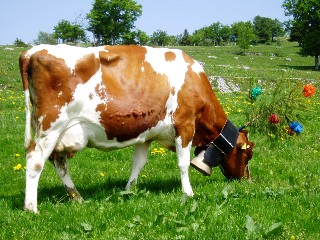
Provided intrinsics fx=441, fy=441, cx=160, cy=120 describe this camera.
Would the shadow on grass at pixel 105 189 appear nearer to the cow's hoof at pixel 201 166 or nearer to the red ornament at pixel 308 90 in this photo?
the cow's hoof at pixel 201 166

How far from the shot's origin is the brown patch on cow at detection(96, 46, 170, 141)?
248 inches

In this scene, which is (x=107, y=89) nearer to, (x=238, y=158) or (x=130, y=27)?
(x=238, y=158)

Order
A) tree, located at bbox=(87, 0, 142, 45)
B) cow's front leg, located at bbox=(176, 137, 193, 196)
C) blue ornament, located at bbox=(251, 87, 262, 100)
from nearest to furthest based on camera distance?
cow's front leg, located at bbox=(176, 137, 193, 196), blue ornament, located at bbox=(251, 87, 262, 100), tree, located at bbox=(87, 0, 142, 45)

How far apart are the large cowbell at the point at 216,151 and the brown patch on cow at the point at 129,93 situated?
3.78 ft

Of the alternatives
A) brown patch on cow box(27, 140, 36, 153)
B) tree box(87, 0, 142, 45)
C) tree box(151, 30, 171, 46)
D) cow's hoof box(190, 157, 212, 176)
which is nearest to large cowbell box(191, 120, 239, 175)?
cow's hoof box(190, 157, 212, 176)

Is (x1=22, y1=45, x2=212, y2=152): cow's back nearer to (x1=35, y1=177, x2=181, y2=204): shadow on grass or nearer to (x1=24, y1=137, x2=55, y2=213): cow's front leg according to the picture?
(x1=24, y1=137, x2=55, y2=213): cow's front leg

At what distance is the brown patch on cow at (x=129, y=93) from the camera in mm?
6293

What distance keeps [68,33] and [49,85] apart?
79.8 metres

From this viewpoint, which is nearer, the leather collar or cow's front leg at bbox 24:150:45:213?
cow's front leg at bbox 24:150:45:213

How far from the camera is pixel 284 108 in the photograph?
7.78 m

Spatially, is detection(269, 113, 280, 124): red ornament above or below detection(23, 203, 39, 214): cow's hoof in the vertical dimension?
above

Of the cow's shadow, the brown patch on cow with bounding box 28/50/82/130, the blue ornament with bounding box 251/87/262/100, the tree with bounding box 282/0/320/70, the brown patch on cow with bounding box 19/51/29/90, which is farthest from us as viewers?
the tree with bounding box 282/0/320/70

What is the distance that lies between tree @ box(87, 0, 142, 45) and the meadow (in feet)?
239

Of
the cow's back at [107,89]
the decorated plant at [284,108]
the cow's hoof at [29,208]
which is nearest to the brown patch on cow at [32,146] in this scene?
the cow's back at [107,89]
